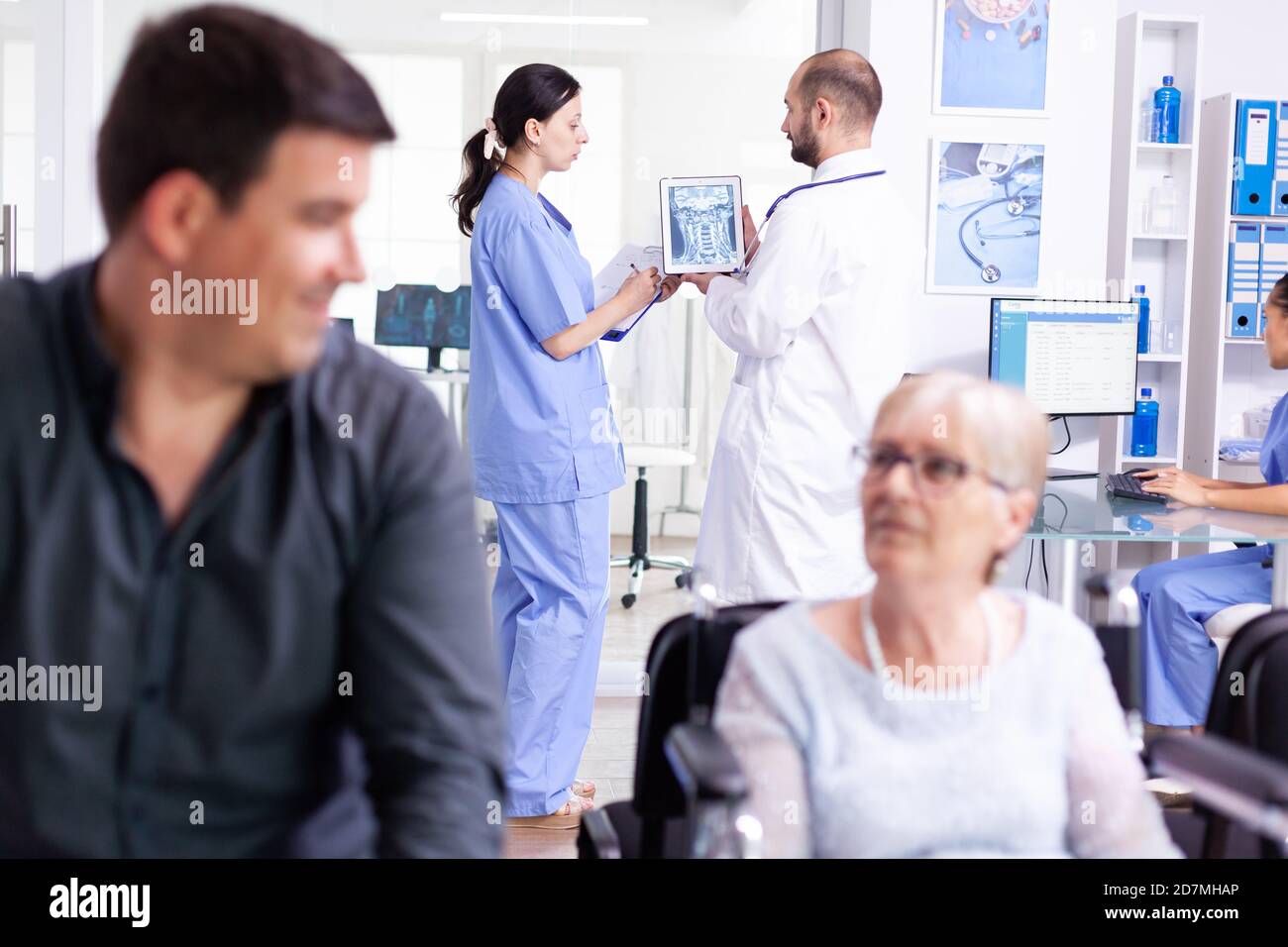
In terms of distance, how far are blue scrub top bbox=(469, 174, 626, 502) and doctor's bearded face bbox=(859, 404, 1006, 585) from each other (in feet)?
4.79

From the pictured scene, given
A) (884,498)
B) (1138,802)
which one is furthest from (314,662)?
(1138,802)

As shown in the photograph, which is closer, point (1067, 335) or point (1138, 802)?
point (1138, 802)

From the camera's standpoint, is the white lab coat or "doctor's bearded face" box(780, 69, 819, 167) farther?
"doctor's bearded face" box(780, 69, 819, 167)

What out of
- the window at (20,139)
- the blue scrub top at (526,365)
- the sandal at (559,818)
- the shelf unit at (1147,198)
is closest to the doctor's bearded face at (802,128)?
the blue scrub top at (526,365)

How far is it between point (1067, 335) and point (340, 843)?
9.39ft

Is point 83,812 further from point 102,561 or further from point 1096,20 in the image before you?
point 1096,20

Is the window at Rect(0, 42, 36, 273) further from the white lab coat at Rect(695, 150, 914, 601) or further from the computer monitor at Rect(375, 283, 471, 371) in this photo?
the white lab coat at Rect(695, 150, 914, 601)

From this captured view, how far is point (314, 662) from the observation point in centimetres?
113

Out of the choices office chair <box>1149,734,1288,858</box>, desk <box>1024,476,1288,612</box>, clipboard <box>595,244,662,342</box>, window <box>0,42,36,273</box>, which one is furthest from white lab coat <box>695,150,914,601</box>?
window <box>0,42,36,273</box>

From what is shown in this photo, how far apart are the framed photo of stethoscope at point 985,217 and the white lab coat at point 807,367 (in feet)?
3.63

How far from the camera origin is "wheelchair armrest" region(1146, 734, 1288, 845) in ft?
4.13

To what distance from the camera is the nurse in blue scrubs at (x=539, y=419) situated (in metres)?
2.70

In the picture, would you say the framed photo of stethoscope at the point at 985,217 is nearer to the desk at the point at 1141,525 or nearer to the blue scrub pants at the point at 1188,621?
the desk at the point at 1141,525
